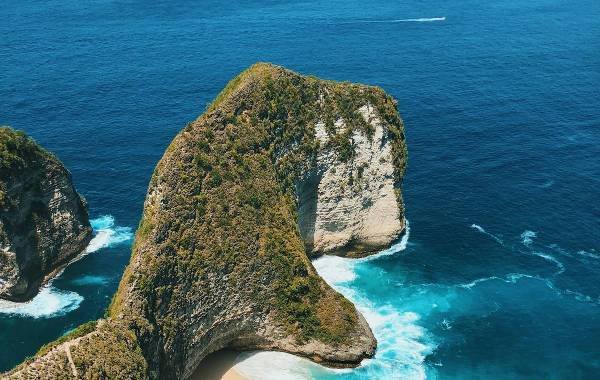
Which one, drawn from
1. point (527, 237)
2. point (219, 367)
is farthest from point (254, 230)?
point (527, 237)

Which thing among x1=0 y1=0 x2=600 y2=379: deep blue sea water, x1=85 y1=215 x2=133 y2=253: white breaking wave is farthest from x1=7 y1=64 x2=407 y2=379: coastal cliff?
x1=85 y1=215 x2=133 y2=253: white breaking wave

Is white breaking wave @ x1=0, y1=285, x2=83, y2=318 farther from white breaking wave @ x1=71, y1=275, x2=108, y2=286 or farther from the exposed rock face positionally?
white breaking wave @ x1=71, y1=275, x2=108, y2=286

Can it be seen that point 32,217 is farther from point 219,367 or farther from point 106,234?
point 219,367

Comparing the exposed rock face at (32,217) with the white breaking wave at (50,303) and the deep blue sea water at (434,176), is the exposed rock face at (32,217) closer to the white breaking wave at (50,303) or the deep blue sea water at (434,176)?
the white breaking wave at (50,303)

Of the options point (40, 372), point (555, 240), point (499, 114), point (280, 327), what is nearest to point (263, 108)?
point (280, 327)

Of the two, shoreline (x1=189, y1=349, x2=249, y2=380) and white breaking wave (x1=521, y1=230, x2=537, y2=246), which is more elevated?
white breaking wave (x1=521, y1=230, x2=537, y2=246)

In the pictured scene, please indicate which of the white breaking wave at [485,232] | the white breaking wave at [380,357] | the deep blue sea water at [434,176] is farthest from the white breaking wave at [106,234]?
the white breaking wave at [485,232]

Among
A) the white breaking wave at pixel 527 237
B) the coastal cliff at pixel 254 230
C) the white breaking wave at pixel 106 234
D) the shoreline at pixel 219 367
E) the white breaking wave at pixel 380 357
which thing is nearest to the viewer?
the coastal cliff at pixel 254 230
